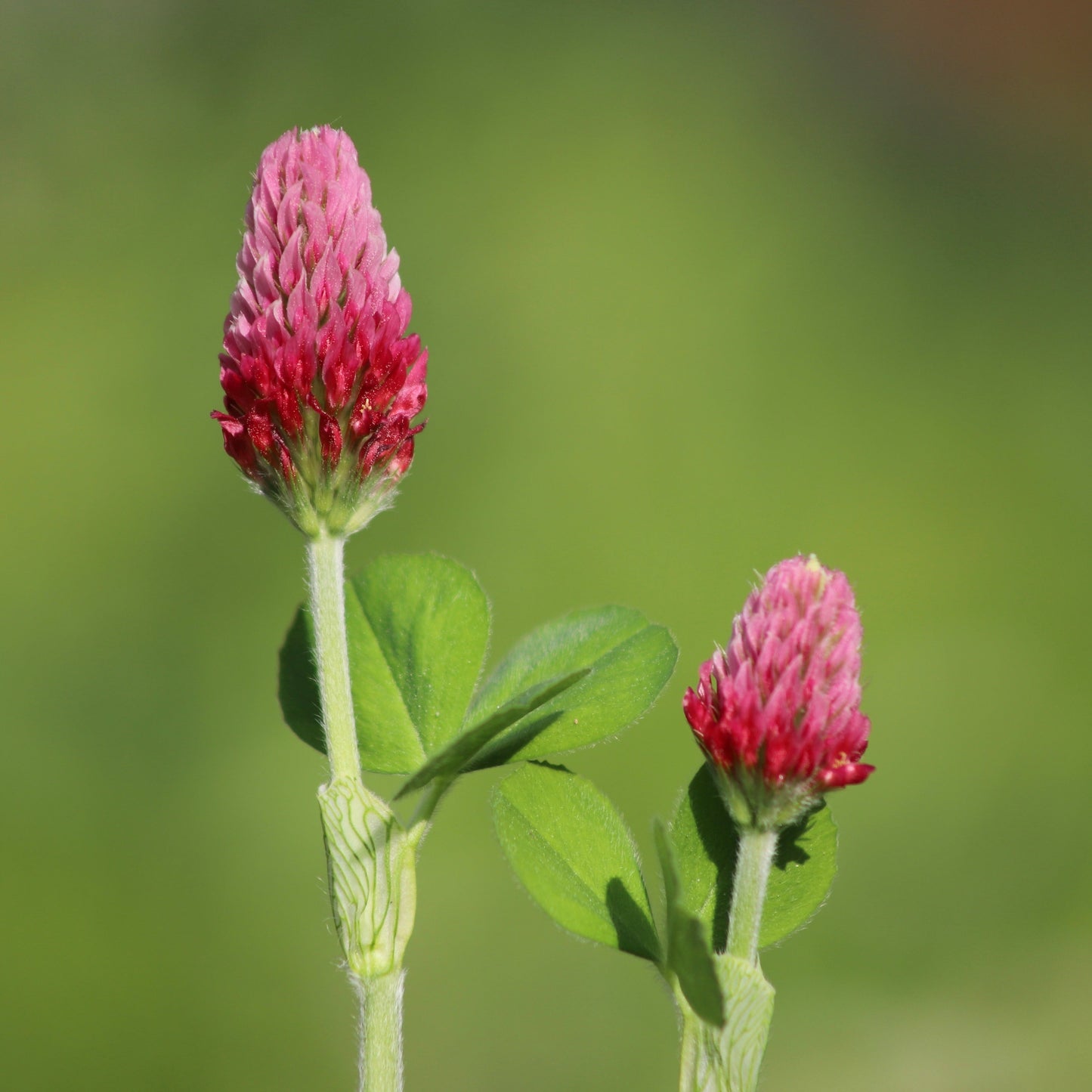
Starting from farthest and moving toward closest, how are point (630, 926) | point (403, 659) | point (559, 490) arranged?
point (559, 490)
point (403, 659)
point (630, 926)

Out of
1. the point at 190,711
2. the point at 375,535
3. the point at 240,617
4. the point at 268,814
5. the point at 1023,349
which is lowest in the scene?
the point at 268,814

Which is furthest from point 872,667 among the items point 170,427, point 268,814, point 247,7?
point 247,7

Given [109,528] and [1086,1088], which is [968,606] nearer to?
[1086,1088]

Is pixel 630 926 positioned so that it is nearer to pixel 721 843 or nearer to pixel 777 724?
pixel 721 843

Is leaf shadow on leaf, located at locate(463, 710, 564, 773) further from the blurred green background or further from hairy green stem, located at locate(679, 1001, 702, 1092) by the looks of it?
the blurred green background

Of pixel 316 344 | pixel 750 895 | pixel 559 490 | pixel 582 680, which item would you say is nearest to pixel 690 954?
pixel 750 895

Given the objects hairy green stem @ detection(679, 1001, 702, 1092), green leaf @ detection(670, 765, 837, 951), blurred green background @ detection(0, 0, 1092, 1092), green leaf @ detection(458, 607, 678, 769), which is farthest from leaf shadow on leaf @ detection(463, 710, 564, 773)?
blurred green background @ detection(0, 0, 1092, 1092)
